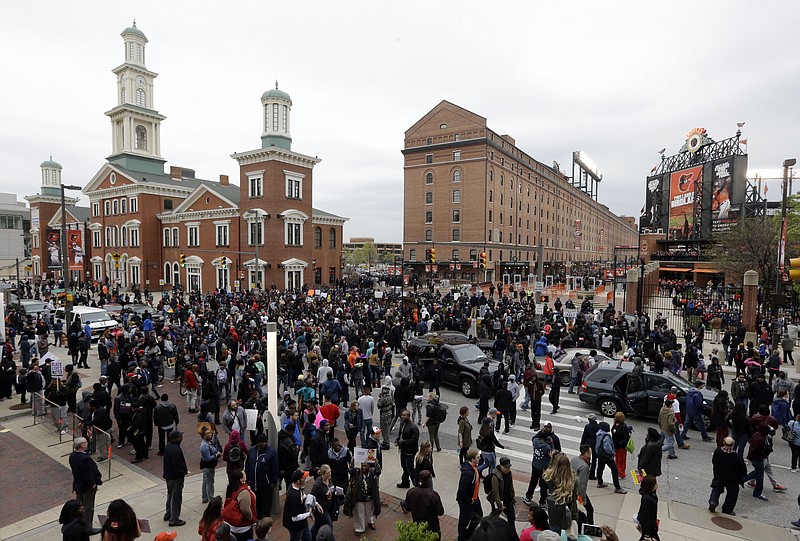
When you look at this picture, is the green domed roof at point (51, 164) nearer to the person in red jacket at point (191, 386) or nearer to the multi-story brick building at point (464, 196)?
the multi-story brick building at point (464, 196)

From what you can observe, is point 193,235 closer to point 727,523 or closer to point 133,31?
point 133,31

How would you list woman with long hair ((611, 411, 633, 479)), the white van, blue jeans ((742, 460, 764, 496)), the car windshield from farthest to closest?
the white van
the car windshield
woman with long hair ((611, 411, 633, 479))
blue jeans ((742, 460, 764, 496))

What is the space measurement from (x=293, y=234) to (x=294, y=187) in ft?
15.2

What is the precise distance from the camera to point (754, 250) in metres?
30.6

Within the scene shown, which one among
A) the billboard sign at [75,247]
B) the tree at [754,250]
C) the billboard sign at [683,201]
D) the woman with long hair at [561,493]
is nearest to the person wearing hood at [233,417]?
the woman with long hair at [561,493]

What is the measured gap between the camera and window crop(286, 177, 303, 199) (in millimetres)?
44000

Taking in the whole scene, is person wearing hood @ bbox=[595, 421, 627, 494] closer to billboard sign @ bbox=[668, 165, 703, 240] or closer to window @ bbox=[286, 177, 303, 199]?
window @ bbox=[286, 177, 303, 199]

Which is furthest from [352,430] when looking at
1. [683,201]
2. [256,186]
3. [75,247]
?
[683,201]

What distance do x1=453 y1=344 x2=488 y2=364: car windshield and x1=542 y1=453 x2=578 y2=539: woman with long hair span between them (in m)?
8.52

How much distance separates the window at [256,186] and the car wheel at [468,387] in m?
33.7

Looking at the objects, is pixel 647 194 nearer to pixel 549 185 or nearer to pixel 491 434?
Answer: pixel 549 185

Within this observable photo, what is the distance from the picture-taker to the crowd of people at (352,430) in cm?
Result: 613

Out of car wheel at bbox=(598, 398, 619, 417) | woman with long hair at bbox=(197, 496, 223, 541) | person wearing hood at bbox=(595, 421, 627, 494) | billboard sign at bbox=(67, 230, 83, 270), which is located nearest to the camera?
woman with long hair at bbox=(197, 496, 223, 541)

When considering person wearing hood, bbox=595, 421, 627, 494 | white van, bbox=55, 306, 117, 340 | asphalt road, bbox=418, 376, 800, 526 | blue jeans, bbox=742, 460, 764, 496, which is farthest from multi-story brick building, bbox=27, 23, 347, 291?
blue jeans, bbox=742, 460, 764, 496
